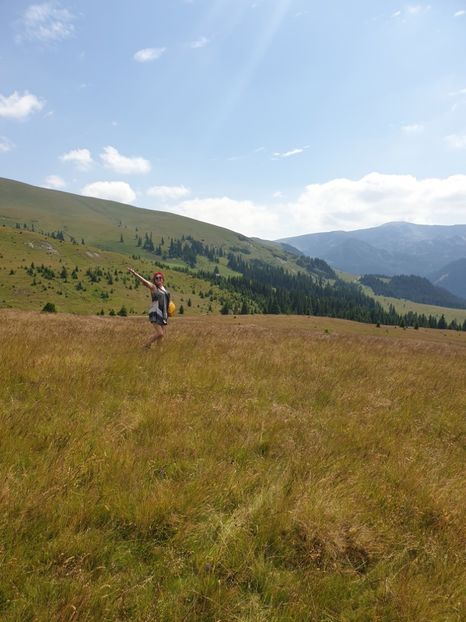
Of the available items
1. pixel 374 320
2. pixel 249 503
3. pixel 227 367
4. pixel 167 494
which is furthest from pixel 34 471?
pixel 374 320

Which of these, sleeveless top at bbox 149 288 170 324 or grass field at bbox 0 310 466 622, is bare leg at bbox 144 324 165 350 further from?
grass field at bbox 0 310 466 622

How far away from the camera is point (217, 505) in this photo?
352 centimetres

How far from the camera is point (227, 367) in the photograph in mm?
8664

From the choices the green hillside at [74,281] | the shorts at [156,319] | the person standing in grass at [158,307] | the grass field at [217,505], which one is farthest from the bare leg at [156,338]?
the green hillside at [74,281]

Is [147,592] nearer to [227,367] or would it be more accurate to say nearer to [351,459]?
[351,459]

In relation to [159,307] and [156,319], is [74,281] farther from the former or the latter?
[156,319]

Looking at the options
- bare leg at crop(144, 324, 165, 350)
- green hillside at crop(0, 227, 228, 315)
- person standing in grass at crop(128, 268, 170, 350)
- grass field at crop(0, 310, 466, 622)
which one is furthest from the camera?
green hillside at crop(0, 227, 228, 315)

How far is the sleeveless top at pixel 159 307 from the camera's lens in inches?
434

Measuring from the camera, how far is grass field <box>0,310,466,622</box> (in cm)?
253

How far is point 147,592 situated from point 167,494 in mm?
912

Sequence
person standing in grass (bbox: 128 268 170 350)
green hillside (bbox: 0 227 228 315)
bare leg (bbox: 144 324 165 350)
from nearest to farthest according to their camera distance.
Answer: bare leg (bbox: 144 324 165 350)
person standing in grass (bbox: 128 268 170 350)
green hillside (bbox: 0 227 228 315)

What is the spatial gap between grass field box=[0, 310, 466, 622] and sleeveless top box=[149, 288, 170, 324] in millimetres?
4279

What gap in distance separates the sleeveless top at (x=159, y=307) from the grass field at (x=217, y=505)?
14.0 ft

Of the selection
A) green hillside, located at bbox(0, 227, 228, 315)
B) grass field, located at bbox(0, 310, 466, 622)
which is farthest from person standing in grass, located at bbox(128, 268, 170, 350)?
green hillside, located at bbox(0, 227, 228, 315)
